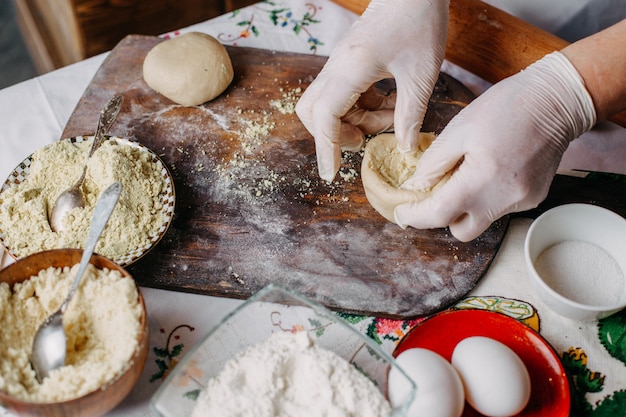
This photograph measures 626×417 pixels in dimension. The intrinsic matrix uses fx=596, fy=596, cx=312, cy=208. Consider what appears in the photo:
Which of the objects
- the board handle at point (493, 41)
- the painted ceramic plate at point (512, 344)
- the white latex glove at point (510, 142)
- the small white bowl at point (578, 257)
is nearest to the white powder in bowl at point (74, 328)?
the painted ceramic plate at point (512, 344)

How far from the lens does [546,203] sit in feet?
4.49

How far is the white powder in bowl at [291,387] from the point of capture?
95 centimetres

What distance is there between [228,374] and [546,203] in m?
0.83

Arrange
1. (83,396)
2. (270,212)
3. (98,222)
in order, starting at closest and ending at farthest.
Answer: (83,396) → (98,222) → (270,212)

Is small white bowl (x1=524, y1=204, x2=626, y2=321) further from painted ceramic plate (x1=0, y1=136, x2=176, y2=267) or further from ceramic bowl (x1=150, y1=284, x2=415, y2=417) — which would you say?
painted ceramic plate (x1=0, y1=136, x2=176, y2=267)

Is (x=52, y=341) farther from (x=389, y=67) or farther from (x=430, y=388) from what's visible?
(x=389, y=67)

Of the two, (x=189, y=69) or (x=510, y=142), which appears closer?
(x=510, y=142)

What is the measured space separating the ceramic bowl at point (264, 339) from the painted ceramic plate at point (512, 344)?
124 millimetres

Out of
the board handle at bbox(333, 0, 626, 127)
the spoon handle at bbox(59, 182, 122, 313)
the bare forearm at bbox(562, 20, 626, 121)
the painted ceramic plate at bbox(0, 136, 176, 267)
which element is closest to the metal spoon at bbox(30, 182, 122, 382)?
the spoon handle at bbox(59, 182, 122, 313)

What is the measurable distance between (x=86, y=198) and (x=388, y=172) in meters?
0.67

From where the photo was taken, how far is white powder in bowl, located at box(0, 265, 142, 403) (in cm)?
94

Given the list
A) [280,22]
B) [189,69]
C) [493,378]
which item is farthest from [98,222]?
[280,22]

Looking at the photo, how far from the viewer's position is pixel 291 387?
99 cm

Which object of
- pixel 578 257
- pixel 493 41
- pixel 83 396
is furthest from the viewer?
pixel 493 41
